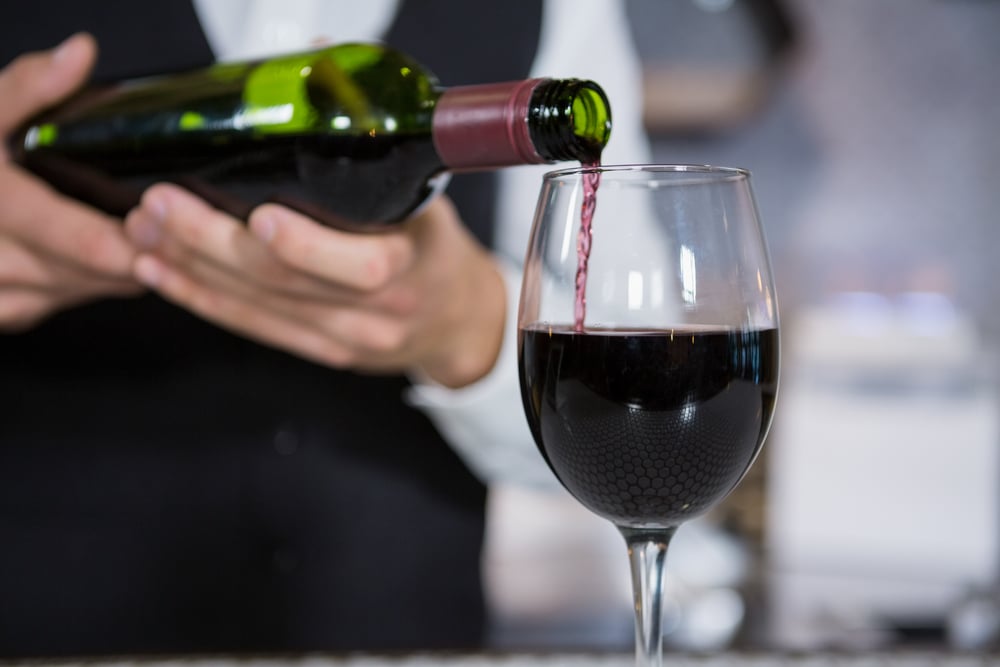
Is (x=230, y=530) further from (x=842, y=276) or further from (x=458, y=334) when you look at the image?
(x=842, y=276)

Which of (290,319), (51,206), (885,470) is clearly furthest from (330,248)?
(885,470)

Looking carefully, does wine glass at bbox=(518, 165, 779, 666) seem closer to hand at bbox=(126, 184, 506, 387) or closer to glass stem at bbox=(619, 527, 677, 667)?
glass stem at bbox=(619, 527, 677, 667)

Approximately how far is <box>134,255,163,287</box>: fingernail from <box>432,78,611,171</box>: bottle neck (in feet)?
0.95

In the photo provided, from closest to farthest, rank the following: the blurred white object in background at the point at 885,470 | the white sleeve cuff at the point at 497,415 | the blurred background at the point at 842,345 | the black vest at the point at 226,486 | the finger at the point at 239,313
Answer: the finger at the point at 239,313 < the white sleeve cuff at the point at 497,415 < the black vest at the point at 226,486 < the blurred background at the point at 842,345 < the blurred white object in background at the point at 885,470

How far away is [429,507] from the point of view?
1183 mm

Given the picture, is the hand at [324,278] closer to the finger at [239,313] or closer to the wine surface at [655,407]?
the finger at [239,313]

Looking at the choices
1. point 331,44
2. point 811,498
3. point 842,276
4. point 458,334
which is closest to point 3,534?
point 458,334

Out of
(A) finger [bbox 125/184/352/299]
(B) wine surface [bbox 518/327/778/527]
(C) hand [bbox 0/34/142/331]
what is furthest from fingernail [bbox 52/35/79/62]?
(B) wine surface [bbox 518/327/778/527]

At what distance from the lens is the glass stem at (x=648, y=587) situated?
525 mm

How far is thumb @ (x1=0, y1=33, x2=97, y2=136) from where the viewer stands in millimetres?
757

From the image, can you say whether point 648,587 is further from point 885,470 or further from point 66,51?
point 885,470

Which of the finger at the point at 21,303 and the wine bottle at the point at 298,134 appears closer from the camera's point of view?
the wine bottle at the point at 298,134

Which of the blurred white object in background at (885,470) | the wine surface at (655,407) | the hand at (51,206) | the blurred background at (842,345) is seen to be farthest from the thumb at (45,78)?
the blurred white object in background at (885,470)

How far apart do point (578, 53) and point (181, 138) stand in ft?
1.60
